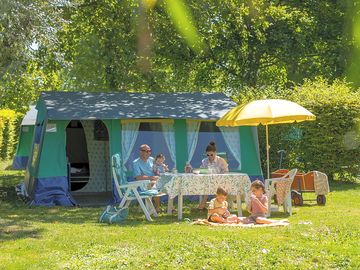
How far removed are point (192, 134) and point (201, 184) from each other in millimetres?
3049

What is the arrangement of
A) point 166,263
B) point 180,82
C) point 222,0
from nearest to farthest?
point 166,263, point 222,0, point 180,82

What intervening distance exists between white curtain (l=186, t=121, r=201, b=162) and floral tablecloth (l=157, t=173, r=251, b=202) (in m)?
2.84

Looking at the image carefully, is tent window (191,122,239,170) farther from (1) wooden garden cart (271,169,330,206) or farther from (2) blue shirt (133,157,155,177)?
(2) blue shirt (133,157,155,177)

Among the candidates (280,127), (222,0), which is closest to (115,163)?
(280,127)

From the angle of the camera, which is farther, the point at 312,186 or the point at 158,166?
the point at 312,186

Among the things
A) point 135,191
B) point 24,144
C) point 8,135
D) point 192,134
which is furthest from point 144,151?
point 8,135

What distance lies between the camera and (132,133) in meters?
11.6

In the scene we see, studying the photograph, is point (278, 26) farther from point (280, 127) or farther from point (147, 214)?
point (147, 214)

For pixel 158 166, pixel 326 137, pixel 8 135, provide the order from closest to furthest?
pixel 158 166
pixel 326 137
pixel 8 135

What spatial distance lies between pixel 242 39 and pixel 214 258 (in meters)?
14.1

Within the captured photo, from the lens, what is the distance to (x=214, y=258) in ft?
19.3

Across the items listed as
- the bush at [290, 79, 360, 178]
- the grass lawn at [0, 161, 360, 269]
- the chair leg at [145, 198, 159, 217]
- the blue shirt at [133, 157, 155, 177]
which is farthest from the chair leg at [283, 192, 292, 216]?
the bush at [290, 79, 360, 178]

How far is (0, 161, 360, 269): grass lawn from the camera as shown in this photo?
5.76 meters

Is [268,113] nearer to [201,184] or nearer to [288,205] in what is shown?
[288,205]
